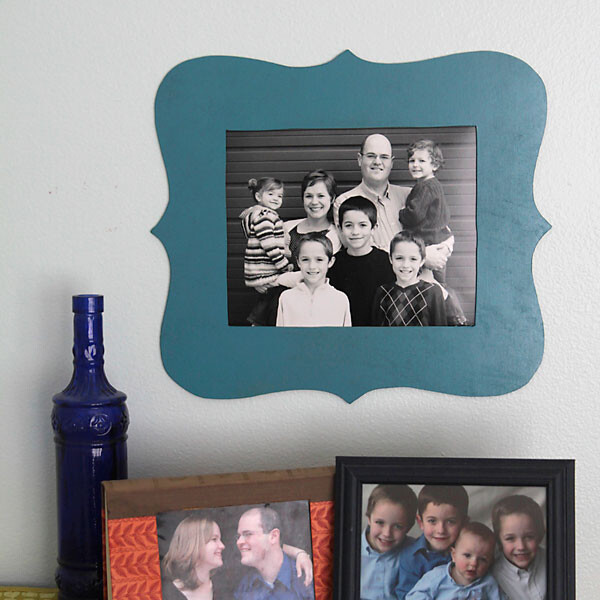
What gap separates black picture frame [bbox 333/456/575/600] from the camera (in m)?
0.82

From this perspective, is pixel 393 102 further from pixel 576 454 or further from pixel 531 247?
pixel 576 454

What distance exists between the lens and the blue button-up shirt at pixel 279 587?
830mm

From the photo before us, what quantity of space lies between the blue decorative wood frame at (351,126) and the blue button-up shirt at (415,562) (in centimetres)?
26

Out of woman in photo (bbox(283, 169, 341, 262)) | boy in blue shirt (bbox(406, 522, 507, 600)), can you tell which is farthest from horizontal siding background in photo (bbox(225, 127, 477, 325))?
boy in blue shirt (bbox(406, 522, 507, 600))

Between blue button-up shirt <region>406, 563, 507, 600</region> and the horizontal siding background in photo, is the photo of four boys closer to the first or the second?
blue button-up shirt <region>406, 563, 507, 600</region>

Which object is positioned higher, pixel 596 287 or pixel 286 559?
pixel 596 287

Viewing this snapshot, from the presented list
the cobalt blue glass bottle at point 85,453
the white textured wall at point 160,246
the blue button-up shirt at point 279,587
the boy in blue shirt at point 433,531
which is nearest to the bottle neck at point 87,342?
the cobalt blue glass bottle at point 85,453

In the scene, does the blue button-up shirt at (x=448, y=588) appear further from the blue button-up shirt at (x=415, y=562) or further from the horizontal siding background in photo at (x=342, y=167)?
the horizontal siding background in photo at (x=342, y=167)

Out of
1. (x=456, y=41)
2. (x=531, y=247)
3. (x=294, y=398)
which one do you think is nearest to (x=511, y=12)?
(x=456, y=41)

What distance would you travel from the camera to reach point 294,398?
103 centimetres

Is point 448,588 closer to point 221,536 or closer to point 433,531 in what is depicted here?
point 433,531

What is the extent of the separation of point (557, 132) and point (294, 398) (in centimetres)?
60

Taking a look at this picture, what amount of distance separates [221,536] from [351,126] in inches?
25.4

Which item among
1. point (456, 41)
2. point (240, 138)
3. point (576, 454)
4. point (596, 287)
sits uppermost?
point (456, 41)
